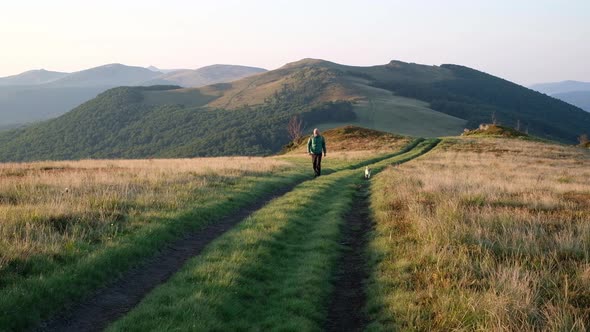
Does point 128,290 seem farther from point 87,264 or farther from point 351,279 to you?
point 351,279

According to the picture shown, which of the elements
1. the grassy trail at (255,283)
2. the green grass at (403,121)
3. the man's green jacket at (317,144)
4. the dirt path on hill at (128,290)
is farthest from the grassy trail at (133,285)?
the green grass at (403,121)

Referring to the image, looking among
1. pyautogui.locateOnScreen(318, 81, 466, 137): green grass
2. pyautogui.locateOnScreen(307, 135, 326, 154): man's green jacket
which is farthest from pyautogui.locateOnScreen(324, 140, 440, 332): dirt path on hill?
pyautogui.locateOnScreen(318, 81, 466, 137): green grass

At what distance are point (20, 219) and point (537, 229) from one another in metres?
11.6

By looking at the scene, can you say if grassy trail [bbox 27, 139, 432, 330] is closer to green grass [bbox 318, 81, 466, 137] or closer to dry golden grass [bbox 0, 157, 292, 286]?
dry golden grass [bbox 0, 157, 292, 286]

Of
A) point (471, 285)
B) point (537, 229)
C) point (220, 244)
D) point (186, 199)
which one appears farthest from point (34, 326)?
point (537, 229)

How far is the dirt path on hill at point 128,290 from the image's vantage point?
7.07 metres

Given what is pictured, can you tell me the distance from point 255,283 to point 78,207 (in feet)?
20.0

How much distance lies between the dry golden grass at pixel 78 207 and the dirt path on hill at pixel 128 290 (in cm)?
121

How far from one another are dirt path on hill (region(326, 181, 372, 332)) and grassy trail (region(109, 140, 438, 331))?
0.17m

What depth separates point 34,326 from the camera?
6801 millimetres

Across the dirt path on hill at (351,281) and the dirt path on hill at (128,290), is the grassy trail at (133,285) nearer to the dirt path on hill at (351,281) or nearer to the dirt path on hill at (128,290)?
the dirt path on hill at (128,290)

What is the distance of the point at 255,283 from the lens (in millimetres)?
8898

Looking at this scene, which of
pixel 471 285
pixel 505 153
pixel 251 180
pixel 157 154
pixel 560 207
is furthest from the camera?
pixel 157 154

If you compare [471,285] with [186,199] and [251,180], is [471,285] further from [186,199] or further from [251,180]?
[251,180]
